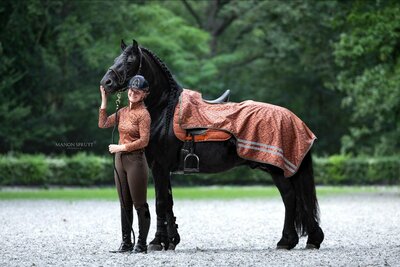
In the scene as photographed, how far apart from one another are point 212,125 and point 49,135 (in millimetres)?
27560

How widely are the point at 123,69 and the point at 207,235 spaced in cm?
379

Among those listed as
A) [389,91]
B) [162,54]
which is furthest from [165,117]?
[162,54]

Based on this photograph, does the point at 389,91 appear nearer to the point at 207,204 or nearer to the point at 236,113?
the point at 207,204

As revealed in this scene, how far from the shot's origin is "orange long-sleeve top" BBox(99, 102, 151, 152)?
996 centimetres

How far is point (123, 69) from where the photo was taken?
10156 mm

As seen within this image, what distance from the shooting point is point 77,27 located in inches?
1457

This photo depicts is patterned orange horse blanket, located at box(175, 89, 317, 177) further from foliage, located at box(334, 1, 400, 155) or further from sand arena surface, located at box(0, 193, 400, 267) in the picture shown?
foliage, located at box(334, 1, 400, 155)

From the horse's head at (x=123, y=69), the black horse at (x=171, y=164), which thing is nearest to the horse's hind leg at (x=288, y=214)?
the black horse at (x=171, y=164)

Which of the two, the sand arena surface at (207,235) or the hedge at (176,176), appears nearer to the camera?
the sand arena surface at (207,235)

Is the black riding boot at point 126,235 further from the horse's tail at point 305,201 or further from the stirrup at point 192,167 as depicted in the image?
the horse's tail at point 305,201

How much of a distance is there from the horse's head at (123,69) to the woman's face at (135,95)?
149 mm

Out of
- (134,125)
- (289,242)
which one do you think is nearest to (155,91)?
(134,125)

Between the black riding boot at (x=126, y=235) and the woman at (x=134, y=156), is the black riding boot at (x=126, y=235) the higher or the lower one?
the lower one

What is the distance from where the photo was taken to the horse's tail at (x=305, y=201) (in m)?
10.5
